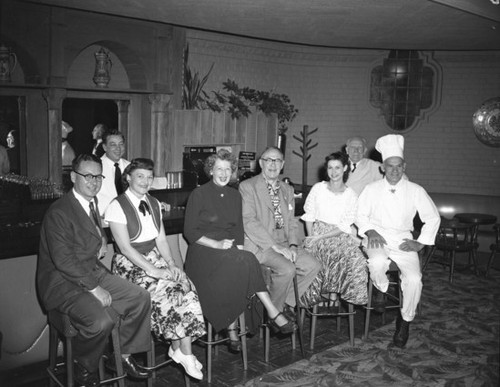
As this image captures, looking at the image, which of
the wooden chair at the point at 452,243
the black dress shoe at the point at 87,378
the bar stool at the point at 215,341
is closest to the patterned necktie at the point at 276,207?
the bar stool at the point at 215,341

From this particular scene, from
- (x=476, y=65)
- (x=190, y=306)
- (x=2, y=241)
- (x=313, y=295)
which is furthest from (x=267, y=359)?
(x=476, y=65)

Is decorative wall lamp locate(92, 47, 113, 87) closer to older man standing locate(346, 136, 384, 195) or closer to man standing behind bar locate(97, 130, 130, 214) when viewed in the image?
man standing behind bar locate(97, 130, 130, 214)

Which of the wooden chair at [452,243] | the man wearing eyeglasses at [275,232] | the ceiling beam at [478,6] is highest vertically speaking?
the ceiling beam at [478,6]

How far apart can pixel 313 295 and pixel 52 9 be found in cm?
418

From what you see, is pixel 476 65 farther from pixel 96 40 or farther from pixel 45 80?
pixel 45 80

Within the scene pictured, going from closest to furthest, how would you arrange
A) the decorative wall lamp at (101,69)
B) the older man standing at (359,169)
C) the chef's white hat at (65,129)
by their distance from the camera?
the older man standing at (359,169)
the chef's white hat at (65,129)
the decorative wall lamp at (101,69)

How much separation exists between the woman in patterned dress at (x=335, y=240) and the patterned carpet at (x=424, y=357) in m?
0.45

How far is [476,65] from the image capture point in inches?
338

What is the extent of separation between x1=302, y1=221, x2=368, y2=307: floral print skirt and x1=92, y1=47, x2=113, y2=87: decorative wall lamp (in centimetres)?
369

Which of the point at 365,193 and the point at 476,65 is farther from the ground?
the point at 476,65

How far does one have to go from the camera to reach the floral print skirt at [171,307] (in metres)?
3.46

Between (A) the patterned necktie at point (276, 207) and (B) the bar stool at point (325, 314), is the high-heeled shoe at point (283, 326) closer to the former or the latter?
(B) the bar stool at point (325, 314)

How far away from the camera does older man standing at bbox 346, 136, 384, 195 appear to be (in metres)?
5.37

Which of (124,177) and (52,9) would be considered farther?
(52,9)
